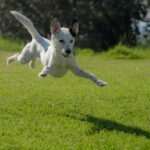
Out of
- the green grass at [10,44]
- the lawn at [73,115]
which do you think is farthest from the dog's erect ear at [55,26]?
the green grass at [10,44]

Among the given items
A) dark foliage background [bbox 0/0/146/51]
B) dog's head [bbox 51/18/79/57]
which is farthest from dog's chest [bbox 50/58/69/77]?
dark foliage background [bbox 0/0/146/51]

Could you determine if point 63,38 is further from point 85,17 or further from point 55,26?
point 85,17

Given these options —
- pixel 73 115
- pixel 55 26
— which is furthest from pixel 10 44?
pixel 55 26

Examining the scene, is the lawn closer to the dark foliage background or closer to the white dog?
the white dog

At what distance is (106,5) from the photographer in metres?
23.2

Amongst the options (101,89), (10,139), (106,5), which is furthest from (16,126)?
(106,5)

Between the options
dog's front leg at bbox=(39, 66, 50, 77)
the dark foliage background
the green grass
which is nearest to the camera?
dog's front leg at bbox=(39, 66, 50, 77)

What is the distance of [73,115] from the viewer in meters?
6.75

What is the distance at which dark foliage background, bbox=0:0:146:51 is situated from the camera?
939 inches

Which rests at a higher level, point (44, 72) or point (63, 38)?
point (63, 38)

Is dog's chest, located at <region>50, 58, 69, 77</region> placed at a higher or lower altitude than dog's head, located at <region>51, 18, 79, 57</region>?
lower

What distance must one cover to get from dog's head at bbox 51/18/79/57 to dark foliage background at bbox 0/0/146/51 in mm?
17447

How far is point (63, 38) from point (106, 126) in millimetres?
1225

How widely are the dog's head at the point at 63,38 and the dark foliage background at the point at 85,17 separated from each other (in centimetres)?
1745
